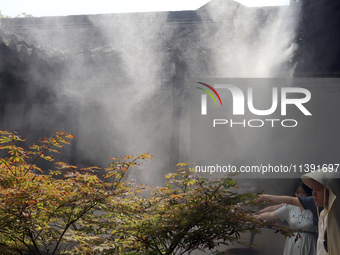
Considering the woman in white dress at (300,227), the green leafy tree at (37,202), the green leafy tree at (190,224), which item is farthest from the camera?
the woman in white dress at (300,227)

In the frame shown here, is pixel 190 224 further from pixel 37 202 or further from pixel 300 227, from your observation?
pixel 300 227

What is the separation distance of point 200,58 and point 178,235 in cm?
525

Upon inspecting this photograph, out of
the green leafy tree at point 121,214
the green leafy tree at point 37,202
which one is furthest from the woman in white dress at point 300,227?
the green leafy tree at point 37,202

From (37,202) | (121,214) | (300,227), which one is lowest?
(300,227)

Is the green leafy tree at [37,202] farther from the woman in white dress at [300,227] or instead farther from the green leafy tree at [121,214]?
the woman in white dress at [300,227]

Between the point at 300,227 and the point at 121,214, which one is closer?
the point at 121,214

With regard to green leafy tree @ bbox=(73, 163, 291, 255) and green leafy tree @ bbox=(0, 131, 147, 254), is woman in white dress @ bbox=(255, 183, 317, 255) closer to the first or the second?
green leafy tree @ bbox=(73, 163, 291, 255)

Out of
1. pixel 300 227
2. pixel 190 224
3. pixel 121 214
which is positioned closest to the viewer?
pixel 190 224

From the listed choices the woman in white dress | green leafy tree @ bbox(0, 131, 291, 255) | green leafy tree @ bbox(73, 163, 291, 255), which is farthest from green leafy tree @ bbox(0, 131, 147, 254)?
the woman in white dress

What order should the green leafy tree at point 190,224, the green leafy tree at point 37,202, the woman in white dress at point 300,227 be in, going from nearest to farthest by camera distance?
the green leafy tree at point 190,224 < the green leafy tree at point 37,202 < the woman in white dress at point 300,227

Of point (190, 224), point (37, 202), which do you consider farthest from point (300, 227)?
point (37, 202)

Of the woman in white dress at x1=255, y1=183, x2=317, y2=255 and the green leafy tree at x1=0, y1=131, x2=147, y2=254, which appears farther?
the woman in white dress at x1=255, y1=183, x2=317, y2=255

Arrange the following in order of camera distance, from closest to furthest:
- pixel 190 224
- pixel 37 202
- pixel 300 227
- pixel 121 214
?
pixel 190 224 < pixel 37 202 < pixel 121 214 < pixel 300 227

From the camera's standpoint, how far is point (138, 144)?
9.89 metres
